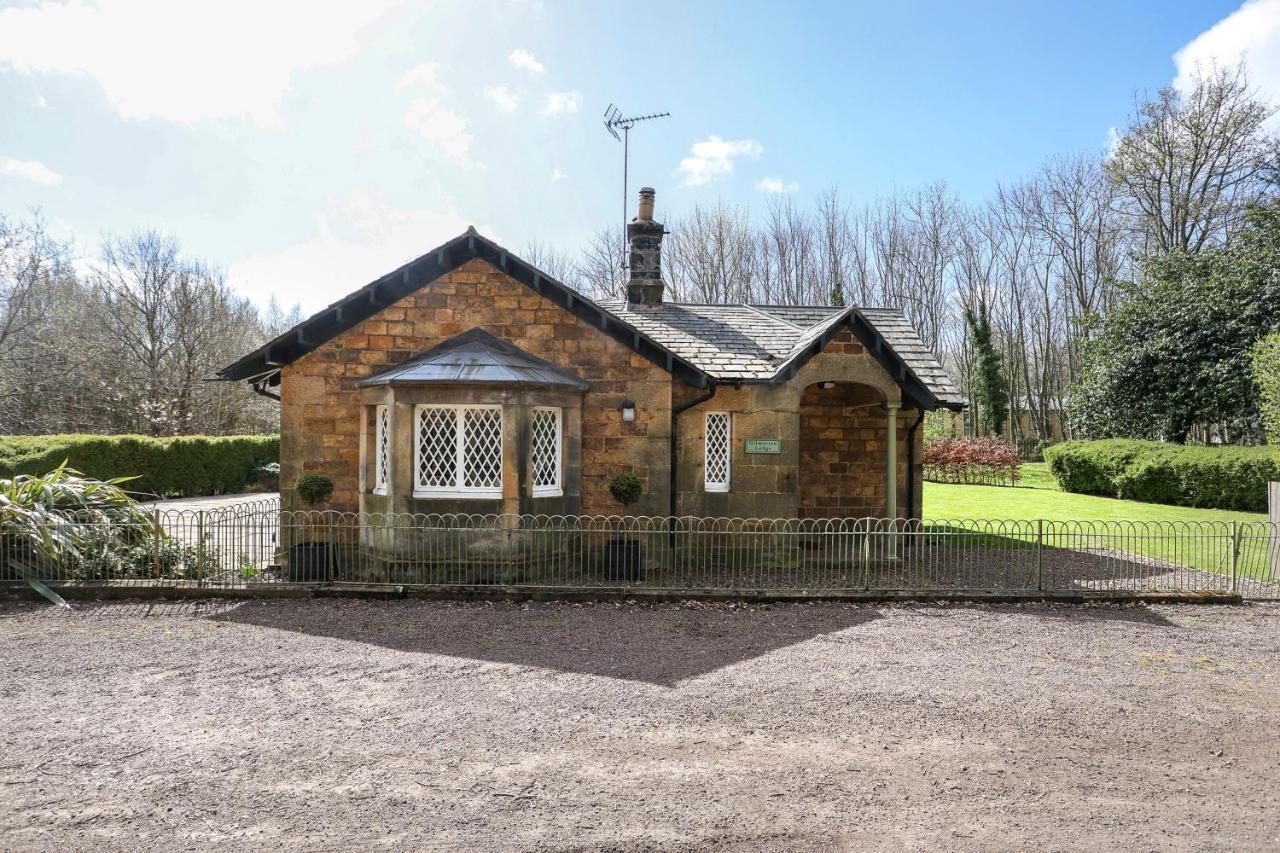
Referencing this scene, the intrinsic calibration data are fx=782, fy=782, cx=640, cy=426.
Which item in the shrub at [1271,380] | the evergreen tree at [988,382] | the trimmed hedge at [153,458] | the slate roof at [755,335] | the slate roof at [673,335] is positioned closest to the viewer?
the slate roof at [673,335]

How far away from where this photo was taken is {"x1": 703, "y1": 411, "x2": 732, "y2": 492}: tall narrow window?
1387 cm

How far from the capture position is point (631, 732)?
19.6 feet

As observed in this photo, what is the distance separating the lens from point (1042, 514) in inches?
851

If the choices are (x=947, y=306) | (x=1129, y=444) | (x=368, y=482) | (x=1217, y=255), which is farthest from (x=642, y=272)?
(x=947, y=306)

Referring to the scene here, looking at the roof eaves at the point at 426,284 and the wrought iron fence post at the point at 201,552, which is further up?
→ the roof eaves at the point at 426,284

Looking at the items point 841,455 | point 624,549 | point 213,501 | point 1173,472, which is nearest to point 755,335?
point 841,455

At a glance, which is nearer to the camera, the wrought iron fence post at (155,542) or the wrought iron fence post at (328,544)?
the wrought iron fence post at (155,542)

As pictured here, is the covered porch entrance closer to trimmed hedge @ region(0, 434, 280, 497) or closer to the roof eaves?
the roof eaves

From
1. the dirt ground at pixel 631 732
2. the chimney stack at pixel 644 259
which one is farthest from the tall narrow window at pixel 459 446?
the chimney stack at pixel 644 259

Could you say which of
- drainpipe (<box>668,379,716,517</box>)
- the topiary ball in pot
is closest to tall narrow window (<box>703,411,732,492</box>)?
drainpipe (<box>668,379,716,517</box>)

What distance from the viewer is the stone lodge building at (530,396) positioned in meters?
11.3

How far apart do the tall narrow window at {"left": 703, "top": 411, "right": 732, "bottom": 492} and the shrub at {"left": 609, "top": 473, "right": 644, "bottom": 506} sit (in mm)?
1909

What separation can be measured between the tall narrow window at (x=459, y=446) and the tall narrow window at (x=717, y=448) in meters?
4.12

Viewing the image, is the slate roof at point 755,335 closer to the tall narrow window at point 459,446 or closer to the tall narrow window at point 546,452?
the tall narrow window at point 546,452
